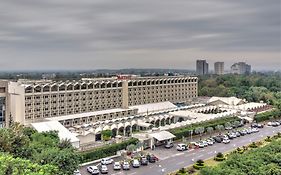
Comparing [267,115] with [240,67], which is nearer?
[267,115]

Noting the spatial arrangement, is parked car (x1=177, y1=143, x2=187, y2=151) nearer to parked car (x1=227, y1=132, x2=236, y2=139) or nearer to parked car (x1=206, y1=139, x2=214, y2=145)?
parked car (x1=206, y1=139, x2=214, y2=145)

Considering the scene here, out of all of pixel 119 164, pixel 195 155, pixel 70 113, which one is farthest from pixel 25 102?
pixel 195 155

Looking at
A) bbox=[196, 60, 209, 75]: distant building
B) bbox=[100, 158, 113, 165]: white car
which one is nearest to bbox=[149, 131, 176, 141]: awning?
bbox=[100, 158, 113, 165]: white car

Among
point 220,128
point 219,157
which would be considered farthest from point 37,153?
point 220,128

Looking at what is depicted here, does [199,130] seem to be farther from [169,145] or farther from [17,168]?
[17,168]

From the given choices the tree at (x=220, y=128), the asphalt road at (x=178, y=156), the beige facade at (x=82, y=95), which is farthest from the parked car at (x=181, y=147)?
the beige facade at (x=82, y=95)
